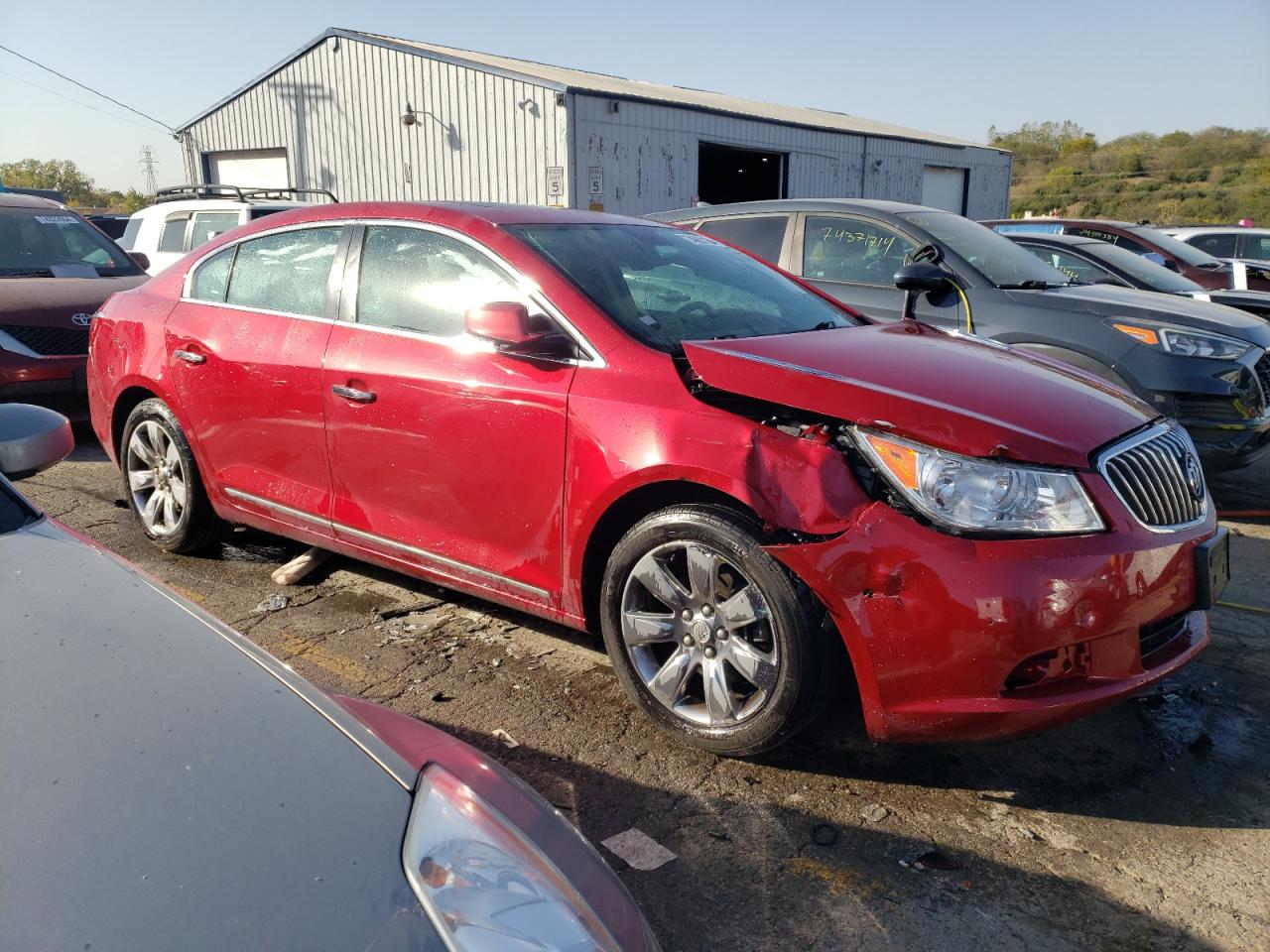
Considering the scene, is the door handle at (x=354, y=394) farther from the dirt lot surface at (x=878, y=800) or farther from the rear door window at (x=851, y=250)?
the rear door window at (x=851, y=250)

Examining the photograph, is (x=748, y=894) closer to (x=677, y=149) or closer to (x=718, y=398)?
(x=718, y=398)

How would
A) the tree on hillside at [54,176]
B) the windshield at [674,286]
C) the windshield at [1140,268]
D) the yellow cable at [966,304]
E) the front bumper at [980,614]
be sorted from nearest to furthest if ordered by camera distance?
the front bumper at [980,614] < the windshield at [674,286] < the yellow cable at [966,304] < the windshield at [1140,268] < the tree on hillside at [54,176]

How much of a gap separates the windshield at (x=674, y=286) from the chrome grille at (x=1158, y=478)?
1.20 meters

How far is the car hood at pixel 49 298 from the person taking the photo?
276 inches

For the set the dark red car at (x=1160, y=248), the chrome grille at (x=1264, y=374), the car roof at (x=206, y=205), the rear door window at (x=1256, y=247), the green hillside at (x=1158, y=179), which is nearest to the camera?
the chrome grille at (x=1264, y=374)

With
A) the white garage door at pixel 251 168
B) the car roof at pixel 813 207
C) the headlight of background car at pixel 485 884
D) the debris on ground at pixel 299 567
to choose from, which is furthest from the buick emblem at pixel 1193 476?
the white garage door at pixel 251 168

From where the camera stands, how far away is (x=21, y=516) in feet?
6.97

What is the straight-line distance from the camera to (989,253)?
21.2ft

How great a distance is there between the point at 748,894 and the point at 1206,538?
67.3 inches

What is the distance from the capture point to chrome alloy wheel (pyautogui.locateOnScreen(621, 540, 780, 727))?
2.85m

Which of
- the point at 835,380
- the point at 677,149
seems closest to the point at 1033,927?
the point at 835,380

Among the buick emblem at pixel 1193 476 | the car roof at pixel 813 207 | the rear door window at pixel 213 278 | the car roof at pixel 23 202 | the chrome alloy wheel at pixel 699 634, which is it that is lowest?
the chrome alloy wheel at pixel 699 634

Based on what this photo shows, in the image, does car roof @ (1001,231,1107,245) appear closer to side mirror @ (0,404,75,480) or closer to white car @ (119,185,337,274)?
white car @ (119,185,337,274)

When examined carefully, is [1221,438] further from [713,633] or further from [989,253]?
[713,633]
